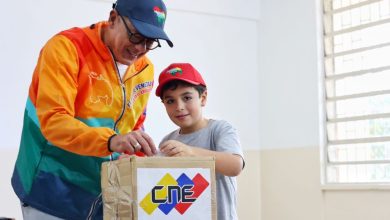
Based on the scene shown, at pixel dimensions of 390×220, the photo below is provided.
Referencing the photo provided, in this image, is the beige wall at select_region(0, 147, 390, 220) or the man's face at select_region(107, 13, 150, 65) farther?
the beige wall at select_region(0, 147, 390, 220)

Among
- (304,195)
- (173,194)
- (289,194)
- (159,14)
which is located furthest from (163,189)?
(289,194)

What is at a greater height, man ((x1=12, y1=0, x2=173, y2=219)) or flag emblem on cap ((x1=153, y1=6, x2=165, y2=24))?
flag emblem on cap ((x1=153, y1=6, x2=165, y2=24))

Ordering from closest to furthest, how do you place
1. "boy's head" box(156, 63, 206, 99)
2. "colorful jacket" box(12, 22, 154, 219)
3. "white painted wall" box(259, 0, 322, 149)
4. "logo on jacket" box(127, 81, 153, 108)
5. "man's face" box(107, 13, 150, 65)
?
1. "colorful jacket" box(12, 22, 154, 219)
2. "man's face" box(107, 13, 150, 65)
3. "logo on jacket" box(127, 81, 153, 108)
4. "boy's head" box(156, 63, 206, 99)
5. "white painted wall" box(259, 0, 322, 149)

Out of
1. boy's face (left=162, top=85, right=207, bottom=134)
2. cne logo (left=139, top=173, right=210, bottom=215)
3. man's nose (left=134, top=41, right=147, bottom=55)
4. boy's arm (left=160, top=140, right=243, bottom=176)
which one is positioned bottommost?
cne logo (left=139, top=173, right=210, bottom=215)

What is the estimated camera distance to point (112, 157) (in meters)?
1.97

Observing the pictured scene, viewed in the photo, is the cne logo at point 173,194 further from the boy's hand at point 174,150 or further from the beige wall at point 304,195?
the beige wall at point 304,195

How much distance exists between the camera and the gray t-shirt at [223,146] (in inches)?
83.5

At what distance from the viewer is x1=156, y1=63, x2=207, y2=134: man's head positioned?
2354mm

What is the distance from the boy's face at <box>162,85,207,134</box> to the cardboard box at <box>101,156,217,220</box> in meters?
0.77

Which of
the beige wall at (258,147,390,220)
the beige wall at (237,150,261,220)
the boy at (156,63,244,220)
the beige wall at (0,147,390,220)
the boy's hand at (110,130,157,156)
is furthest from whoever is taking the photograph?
the beige wall at (237,150,261,220)

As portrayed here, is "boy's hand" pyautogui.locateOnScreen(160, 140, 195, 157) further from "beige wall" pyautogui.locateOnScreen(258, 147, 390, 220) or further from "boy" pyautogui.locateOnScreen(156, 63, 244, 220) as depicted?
"beige wall" pyautogui.locateOnScreen(258, 147, 390, 220)

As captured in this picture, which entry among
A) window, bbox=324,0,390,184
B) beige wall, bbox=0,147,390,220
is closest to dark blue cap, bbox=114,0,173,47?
beige wall, bbox=0,147,390,220

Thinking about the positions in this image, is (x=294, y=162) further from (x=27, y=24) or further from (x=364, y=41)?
(x=27, y=24)

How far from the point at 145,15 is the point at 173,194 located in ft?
1.88
